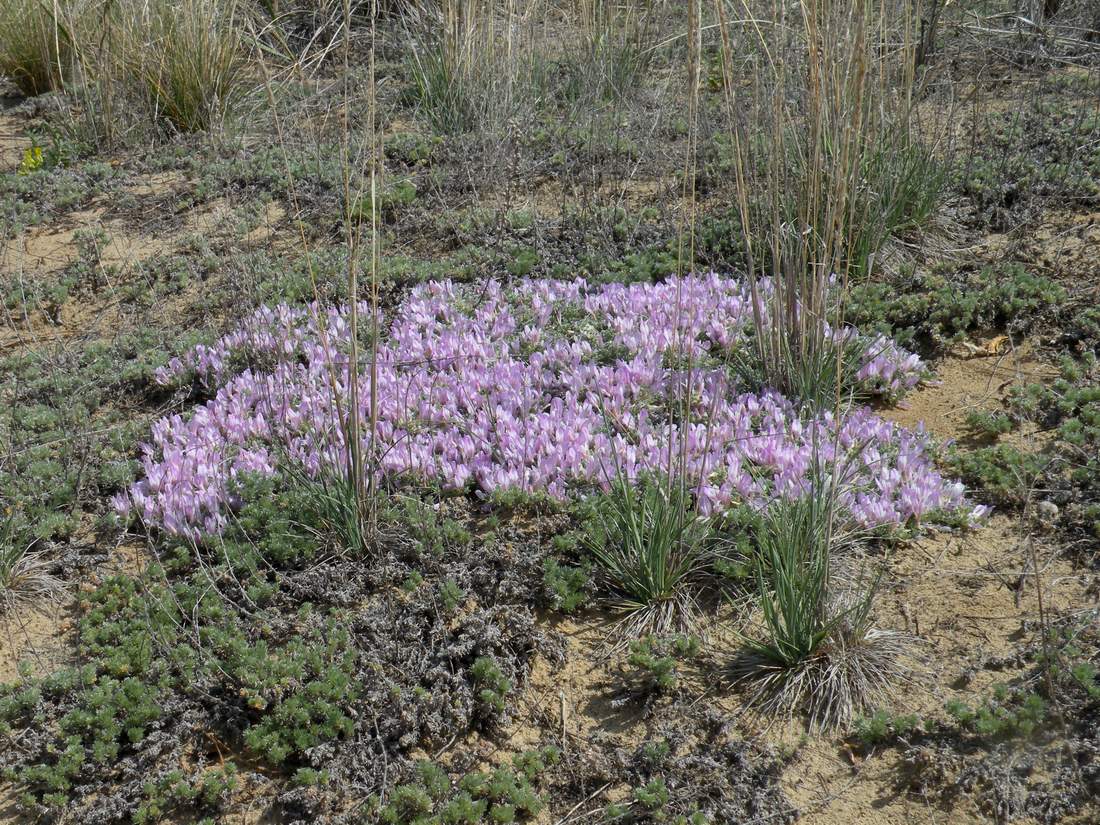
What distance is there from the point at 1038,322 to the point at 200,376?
4007mm

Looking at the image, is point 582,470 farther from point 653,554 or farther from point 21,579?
point 21,579

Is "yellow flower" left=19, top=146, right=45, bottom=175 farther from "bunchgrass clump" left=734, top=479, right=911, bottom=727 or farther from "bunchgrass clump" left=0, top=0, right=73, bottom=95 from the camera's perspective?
"bunchgrass clump" left=734, top=479, right=911, bottom=727

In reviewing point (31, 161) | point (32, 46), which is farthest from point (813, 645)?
point (32, 46)

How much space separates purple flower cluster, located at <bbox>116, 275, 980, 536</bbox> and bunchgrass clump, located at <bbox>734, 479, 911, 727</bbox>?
0.80 ft

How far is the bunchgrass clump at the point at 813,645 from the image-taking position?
3.23m

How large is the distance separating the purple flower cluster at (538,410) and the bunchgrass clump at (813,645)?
0.25 metres

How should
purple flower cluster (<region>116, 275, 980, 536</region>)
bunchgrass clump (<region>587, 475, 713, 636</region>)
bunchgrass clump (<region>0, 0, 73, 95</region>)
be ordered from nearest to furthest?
bunchgrass clump (<region>587, 475, 713, 636</region>)
purple flower cluster (<region>116, 275, 980, 536</region>)
bunchgrass clump (<region>0, 0, 73, 95</region>)

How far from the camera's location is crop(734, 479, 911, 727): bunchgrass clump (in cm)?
323

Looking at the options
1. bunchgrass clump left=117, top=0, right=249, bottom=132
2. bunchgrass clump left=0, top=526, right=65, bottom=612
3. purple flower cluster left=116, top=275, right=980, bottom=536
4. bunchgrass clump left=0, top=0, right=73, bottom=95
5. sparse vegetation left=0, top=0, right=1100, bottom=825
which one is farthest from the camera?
bunchgrass clump left=0, top=0, right=73, bottom=95

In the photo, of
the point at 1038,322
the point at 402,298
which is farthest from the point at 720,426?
the point at 402,298

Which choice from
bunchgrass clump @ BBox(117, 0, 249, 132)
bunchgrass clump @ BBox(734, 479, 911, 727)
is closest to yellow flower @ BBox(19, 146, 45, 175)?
bunchgrass clump @ BBox(117, 0, 249, 132)

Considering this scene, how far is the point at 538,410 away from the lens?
4535 mm

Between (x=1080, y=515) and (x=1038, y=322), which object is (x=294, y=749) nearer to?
(x=1080, y=515)

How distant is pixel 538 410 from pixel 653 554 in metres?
1.16
